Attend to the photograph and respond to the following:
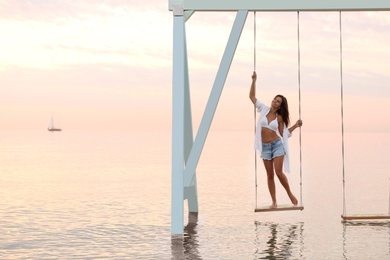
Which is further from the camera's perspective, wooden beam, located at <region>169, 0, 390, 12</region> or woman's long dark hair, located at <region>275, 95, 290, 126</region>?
woman's long dark hair, located at <region>275, 95, 290, 126</region>

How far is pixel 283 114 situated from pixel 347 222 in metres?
2.08

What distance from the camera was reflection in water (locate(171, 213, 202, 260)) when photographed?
31.8 feet

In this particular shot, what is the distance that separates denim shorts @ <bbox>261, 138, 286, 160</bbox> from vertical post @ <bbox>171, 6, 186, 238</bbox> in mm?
1733

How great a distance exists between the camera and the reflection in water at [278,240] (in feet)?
32.5

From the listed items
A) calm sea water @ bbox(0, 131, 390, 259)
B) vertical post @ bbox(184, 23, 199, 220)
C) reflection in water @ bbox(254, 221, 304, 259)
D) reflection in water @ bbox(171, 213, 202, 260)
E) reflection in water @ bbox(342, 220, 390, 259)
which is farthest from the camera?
vertical post @ bbox(184, 23, 199, 220)

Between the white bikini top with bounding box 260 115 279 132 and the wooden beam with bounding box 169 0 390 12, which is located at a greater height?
the wooden beam with bounding box 169 0 390 12

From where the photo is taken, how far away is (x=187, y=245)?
1047 cm

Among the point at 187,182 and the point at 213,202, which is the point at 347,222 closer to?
the point at 187,182

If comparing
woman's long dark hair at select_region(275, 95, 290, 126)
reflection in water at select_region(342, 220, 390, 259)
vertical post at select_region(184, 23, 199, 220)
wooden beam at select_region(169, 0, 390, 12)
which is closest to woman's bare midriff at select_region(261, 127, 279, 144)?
woman's long dark hair at select_region(275, 95, 290, 126)

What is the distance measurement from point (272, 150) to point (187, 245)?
263 centimetres

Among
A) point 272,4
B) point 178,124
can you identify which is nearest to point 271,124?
point 178,124

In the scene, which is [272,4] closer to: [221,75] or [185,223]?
[221,75]

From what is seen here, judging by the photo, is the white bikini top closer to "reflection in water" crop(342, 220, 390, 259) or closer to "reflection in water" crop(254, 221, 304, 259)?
"reflection in water" crop(254, 221, 304, 259)

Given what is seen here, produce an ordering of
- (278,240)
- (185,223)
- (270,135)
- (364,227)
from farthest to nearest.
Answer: (185,223)
(270,135)
(364,227)
(278,240)
